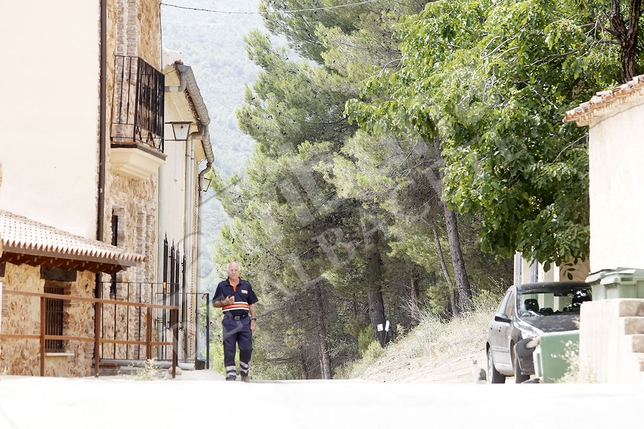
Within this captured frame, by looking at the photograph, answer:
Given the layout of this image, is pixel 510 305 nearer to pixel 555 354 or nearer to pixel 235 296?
pixel 555 354

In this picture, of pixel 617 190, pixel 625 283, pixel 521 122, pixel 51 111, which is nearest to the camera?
pixel 625 283

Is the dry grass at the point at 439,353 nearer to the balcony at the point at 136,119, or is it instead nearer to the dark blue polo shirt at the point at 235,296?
the dark blue polo shirt at the point at 235,296

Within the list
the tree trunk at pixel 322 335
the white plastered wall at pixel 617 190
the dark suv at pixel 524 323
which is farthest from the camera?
the tree trunk at pixel 322 335

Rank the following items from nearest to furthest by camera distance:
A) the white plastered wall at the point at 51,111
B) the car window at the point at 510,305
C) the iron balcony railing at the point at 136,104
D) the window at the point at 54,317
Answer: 1. the car window at the point at 510,305
2. the window at the point at 54,317
3. the white plastered wall at the point at 51,111
4. the iron balcony railing at the point at 136,104

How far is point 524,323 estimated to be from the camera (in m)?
13.7

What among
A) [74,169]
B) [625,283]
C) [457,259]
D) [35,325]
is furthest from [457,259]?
[625,283]

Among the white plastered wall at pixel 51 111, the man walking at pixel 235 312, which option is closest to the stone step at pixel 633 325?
the man walking at pixel 235 312

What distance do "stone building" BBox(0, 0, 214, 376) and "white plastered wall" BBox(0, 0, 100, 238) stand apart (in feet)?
0.06

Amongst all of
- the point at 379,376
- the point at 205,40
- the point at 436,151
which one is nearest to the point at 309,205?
the point at 436,151

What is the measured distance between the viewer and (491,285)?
3216 cm

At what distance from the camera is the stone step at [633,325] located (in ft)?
34.6

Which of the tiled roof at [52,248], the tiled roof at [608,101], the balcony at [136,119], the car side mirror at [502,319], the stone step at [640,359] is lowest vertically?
the stone step at [640,359]

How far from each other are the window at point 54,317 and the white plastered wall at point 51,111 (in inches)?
43.4

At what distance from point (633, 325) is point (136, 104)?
1094 cm
